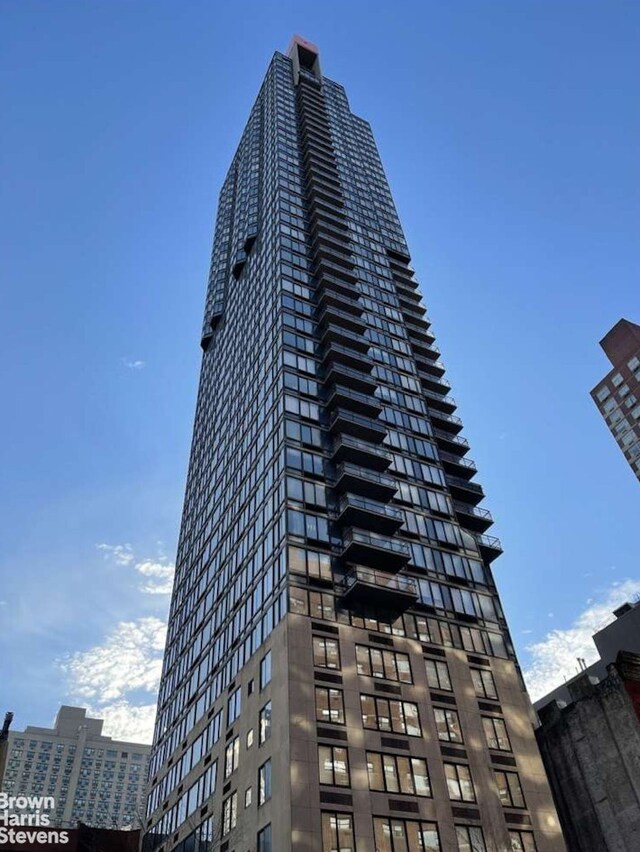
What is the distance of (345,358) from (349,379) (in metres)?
2.90

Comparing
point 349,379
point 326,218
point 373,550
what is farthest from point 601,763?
point 326,218

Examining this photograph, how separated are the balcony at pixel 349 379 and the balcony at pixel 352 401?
0.72 metres

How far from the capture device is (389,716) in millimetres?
45156

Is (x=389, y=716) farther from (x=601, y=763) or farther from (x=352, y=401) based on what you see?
(x=352, y=401)

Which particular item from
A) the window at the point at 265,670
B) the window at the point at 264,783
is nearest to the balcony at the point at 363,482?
the window at the point at 265,670

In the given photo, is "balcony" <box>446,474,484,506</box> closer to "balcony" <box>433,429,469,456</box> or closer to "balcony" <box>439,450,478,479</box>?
"balcony" <box>439,450,478,479</box>

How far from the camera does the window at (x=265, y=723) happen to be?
4384 cm

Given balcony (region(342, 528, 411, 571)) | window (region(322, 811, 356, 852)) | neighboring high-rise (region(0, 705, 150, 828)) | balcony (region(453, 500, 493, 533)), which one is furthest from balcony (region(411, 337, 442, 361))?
neighboring high-rise (region(0, 705, 150, 828))

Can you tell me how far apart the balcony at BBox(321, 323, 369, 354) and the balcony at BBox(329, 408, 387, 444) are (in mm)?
9040

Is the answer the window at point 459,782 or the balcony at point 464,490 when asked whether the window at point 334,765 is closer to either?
the window at point 459,782

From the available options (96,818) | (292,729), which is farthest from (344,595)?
(96,818)

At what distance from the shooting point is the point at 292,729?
4122 cm

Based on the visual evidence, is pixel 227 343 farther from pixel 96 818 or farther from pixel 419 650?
pixel 96 818

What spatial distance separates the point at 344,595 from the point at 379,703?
23.7 feet
